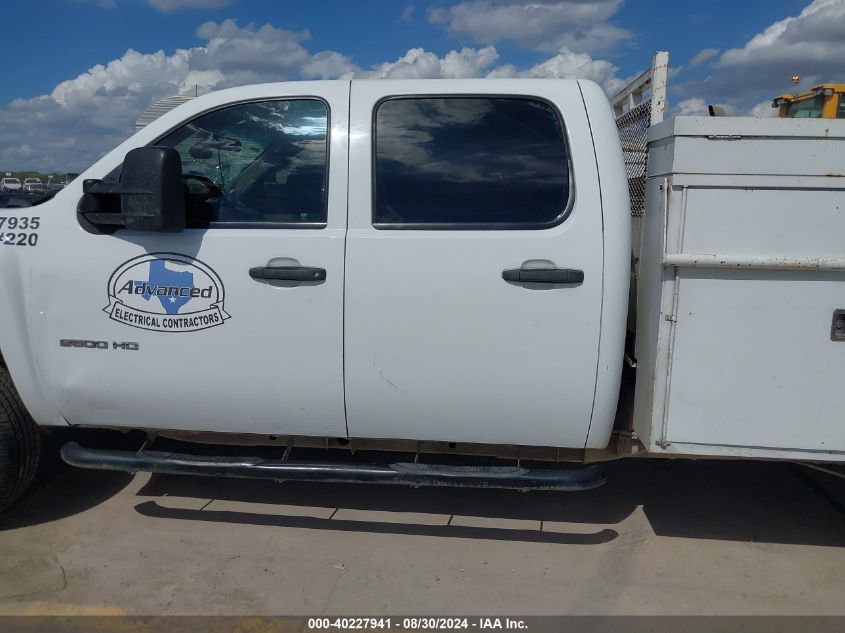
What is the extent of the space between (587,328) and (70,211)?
2.29 meters

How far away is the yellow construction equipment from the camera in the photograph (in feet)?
27.9

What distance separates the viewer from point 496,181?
2854mm

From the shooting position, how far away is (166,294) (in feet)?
9.39

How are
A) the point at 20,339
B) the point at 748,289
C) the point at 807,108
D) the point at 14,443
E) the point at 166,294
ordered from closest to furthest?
the point at 748,289 → the point at 166,294 → the point at 20,339 → the point at 14,443 → the point at 807,108

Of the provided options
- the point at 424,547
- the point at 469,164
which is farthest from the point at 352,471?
the point at 469,164

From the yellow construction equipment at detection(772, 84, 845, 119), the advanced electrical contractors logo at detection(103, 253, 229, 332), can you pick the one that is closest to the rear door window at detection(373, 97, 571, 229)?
the advanced electrical contractors logo at detection(103, 253, 229, 332)

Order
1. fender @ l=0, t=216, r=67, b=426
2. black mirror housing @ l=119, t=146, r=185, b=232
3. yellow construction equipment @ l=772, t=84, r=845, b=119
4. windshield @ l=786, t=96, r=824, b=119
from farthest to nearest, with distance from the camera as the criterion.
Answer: windshield @ l=786, t=96, r=824, b=119
yellow construction equipment @ l=772, t=84, r=845, b=119
fender @ l=0, t=216, r=67, b=426
black mirror housing @ l=119, t=146, r=185, b=232

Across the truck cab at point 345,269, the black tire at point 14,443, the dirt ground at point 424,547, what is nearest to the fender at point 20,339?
the truck cab at point 345,269

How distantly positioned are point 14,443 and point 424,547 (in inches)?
79.7

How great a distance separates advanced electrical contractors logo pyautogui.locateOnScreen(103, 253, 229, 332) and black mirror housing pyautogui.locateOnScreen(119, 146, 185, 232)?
188 millimetres

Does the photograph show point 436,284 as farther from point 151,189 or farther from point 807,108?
point 807,108

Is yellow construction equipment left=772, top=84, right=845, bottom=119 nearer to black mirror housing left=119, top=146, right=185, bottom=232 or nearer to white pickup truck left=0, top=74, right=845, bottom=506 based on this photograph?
white pickup truck left=0, top=74, right=845, bottom=506
